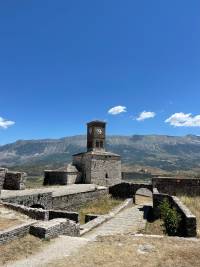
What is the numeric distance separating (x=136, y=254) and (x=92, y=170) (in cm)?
2960

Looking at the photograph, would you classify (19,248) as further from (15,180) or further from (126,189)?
(126,189)

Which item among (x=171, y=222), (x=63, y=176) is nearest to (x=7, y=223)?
(x=171, y=222)

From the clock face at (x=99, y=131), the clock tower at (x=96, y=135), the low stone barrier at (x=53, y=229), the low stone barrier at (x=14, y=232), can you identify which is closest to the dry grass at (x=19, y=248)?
the low stone barrier at (x=14, y=232)

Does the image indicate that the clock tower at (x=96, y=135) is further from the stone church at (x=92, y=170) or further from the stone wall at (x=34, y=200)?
the stone wall at (x=34, y=200)

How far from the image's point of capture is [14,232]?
31.2 feet

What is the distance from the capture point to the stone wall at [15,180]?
23.0m

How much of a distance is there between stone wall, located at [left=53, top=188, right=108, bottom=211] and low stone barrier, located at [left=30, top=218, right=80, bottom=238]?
36.6 feet

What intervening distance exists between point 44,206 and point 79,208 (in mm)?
5921

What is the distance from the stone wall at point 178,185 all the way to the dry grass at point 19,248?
21.0 meters

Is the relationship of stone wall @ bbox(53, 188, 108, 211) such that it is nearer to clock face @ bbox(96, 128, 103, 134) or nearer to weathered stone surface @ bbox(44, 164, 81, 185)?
weathered stone surface @ bbox(44, 164, 81, 185)

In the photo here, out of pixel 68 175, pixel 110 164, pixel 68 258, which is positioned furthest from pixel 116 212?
pixel 110 164

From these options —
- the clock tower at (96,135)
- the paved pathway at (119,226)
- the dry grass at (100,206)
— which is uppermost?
the clock tower at (96,135)

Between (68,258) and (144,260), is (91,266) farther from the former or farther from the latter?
(144,260)

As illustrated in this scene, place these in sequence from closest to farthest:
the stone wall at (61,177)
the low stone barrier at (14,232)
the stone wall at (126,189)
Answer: the low stone barrier at (14,232) → the stone wall at (126,189) → the stone wall at (61,177)
